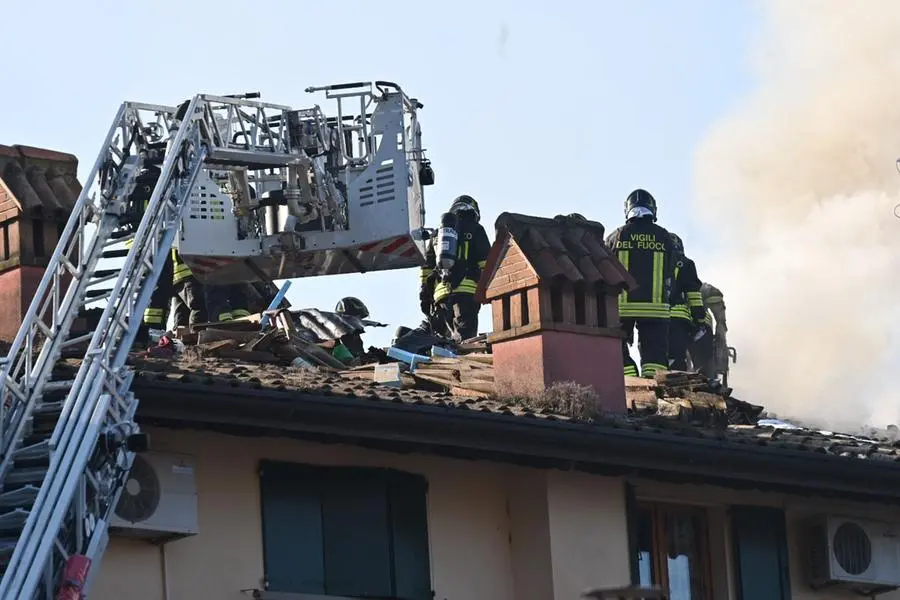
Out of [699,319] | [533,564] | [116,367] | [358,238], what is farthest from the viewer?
[699,319]

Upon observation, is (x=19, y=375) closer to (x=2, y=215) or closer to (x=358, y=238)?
(x=2, y=215)

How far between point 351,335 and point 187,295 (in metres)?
2.53

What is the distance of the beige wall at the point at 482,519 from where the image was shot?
49.9ft

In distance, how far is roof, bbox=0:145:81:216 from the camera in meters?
17.3

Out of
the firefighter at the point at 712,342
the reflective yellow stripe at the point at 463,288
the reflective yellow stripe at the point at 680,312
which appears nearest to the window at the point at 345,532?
the reflective yellow stripe at the point at 680,312

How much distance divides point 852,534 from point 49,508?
23.1ft

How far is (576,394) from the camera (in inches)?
687

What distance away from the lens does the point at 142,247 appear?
1593cm

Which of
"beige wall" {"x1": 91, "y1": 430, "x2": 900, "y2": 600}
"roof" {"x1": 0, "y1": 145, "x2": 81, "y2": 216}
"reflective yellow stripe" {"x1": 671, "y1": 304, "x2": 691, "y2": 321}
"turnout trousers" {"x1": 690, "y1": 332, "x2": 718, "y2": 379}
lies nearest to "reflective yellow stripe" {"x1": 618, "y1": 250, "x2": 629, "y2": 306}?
"reflective yellow stripe" {"x1": 671, "y1": 304, "x2": 691, "y2": 321}

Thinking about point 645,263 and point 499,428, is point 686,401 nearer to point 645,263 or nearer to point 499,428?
point 645,263

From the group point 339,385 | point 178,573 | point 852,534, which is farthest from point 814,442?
point 178,573

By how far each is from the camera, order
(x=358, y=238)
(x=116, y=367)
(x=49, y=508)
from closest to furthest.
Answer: (x=49, y=508) < (x=116, y=367) < (x=358, y=238)

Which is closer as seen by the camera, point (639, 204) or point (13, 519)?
point (13, 519)

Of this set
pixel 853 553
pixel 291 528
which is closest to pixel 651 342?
pixel 853 553
